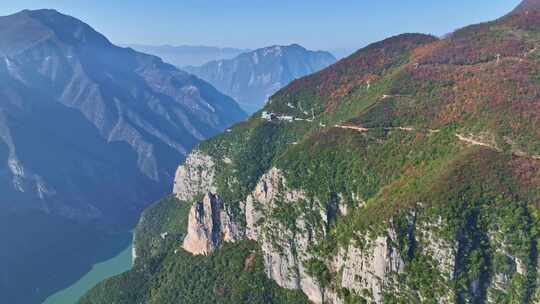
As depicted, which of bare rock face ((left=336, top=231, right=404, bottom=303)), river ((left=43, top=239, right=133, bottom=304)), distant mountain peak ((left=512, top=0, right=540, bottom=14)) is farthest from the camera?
river ((left=43, top=239, right=133, bottom=304))

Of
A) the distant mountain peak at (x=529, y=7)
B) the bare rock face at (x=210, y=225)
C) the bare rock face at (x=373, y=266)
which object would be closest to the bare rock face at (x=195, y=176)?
the bare rock face at (x=210, y=225)

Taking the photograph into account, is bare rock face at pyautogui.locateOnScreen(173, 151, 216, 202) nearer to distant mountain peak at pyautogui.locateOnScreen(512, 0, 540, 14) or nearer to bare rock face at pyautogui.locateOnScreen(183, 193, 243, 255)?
bare rock face at pyautogui.locateOnScreen(183, 193, 243, 255)

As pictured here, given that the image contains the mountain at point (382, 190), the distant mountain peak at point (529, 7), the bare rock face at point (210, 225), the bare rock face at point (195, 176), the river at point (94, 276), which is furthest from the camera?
the river at point (94, 276)

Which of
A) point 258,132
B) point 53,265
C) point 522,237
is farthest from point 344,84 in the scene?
point 53,265

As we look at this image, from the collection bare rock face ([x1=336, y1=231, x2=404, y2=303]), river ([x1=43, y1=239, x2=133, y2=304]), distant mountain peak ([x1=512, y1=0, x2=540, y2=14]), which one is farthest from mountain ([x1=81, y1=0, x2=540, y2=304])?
river ([x1=43, y1=239, x2=133, y2=304])

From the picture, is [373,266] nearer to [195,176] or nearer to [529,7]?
[195,176]

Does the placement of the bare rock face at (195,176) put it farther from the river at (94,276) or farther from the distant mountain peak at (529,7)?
the distant mountain peak at (529,7)

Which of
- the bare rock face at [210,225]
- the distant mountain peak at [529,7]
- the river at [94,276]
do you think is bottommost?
the river at [94,276]
